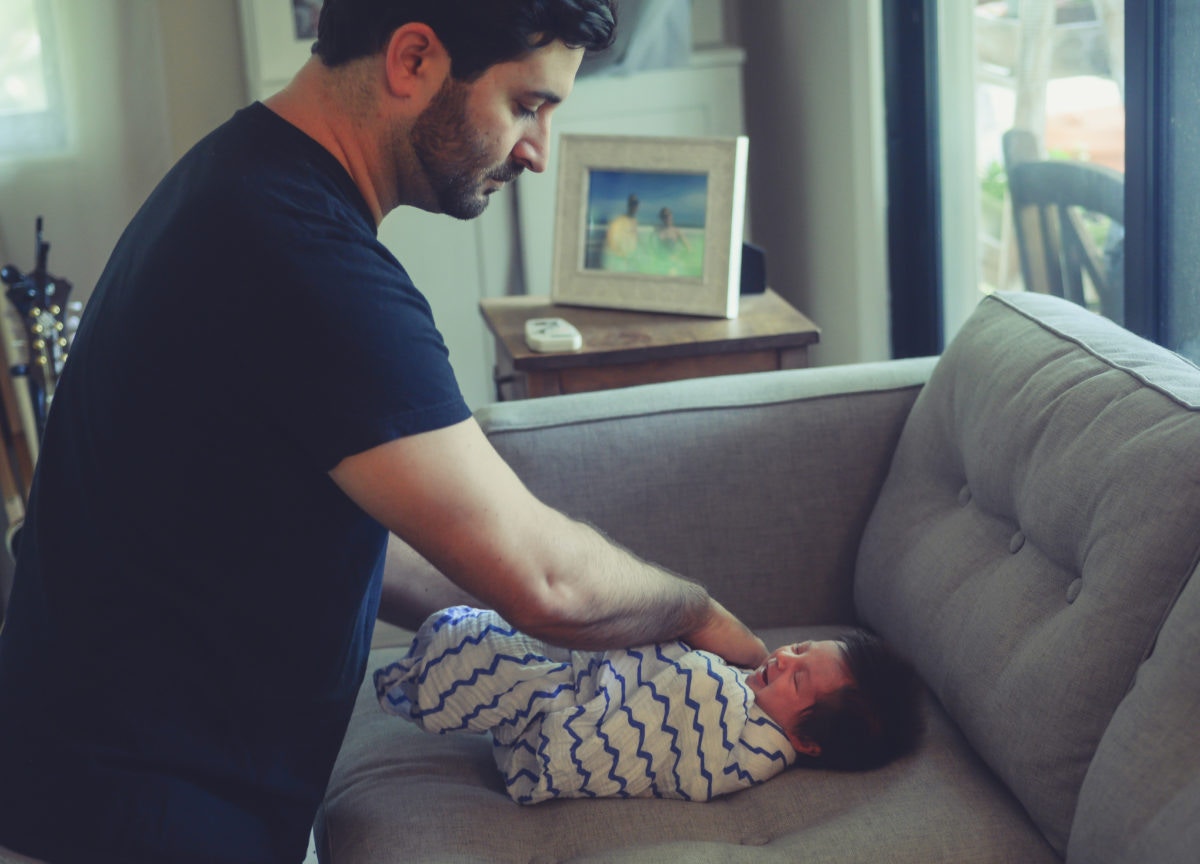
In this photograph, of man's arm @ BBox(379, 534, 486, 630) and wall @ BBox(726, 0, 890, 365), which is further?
wall @ BBox(726, 0, 890, 365)

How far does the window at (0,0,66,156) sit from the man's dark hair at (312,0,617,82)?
85.7 inches

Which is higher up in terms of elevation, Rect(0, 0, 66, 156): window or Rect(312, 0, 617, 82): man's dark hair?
Rect(0, 0, 66, 156): window

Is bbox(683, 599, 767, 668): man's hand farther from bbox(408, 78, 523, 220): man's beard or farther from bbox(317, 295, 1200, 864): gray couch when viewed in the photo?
bbox(408, 78, 523, 220): man's beard

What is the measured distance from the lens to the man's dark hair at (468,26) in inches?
44.2

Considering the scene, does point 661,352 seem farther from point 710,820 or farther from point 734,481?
point 710,820

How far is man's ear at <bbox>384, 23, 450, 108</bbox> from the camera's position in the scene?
1.13 meters

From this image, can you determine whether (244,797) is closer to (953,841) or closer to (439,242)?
(953,841)

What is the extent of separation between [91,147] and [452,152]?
2.24 metres

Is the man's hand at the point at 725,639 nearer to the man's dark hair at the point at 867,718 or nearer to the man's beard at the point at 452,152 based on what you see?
the man's dark hair at the point at 867,718

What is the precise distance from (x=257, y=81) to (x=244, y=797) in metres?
2.18

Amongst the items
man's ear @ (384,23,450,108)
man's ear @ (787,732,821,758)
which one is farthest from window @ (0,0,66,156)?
man's ear @ (787,732,821,758)

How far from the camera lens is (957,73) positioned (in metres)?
2.54

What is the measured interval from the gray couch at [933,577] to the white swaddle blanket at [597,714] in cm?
3

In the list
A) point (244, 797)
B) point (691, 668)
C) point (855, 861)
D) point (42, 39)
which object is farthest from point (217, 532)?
point (42, 39)
